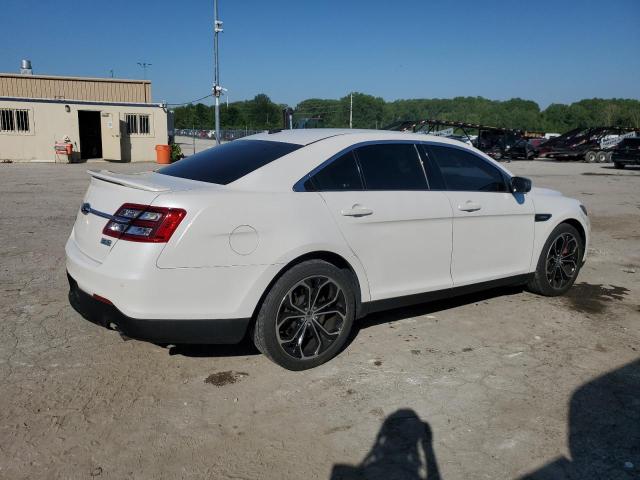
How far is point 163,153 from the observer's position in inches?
984

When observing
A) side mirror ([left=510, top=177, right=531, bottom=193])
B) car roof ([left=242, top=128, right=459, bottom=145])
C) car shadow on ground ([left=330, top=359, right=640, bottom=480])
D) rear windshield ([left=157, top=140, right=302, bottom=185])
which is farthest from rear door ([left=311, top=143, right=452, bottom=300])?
car shadow on ground ([left=330, top=359, right=640, bottom=480])

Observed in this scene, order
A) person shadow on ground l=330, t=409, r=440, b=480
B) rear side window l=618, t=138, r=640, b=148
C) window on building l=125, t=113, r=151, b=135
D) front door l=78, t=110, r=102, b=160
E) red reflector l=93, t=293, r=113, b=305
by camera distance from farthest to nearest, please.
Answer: front door l=78, t=110, r=102, b=160
window on building l=125, t=113, r=151, b=135
rear side window l=618, t=138, r=640, b=148
red reflector l=93, t=293, r=113, b=305
person shadow on ground l=330, t=409, r=440, b=480

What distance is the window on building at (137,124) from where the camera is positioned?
87.7 ft

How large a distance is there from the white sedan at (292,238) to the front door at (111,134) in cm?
2351

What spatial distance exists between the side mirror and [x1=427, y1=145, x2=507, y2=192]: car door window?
80 millimetres

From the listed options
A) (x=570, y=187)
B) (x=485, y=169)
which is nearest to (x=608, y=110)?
(x=570, y=187)

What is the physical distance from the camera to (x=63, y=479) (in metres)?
2.56

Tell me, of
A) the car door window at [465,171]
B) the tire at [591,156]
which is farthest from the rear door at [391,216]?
the tire at [591,156]

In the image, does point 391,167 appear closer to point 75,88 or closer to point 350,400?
point 350,400

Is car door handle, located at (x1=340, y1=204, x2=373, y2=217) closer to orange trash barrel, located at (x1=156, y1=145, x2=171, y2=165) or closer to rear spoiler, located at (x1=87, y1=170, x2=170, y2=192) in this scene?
rear spoiler, located at (x1=87, y1=170, x2=170, y2=192)

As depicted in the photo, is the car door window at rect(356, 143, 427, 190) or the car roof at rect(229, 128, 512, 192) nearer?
the car roof at rect(229, 128, 512, 192)

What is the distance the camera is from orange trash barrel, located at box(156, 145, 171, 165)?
2484 cm

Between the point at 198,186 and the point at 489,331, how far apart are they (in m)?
2.62

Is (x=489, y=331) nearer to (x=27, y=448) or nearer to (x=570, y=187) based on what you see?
(x=27, y=448)
